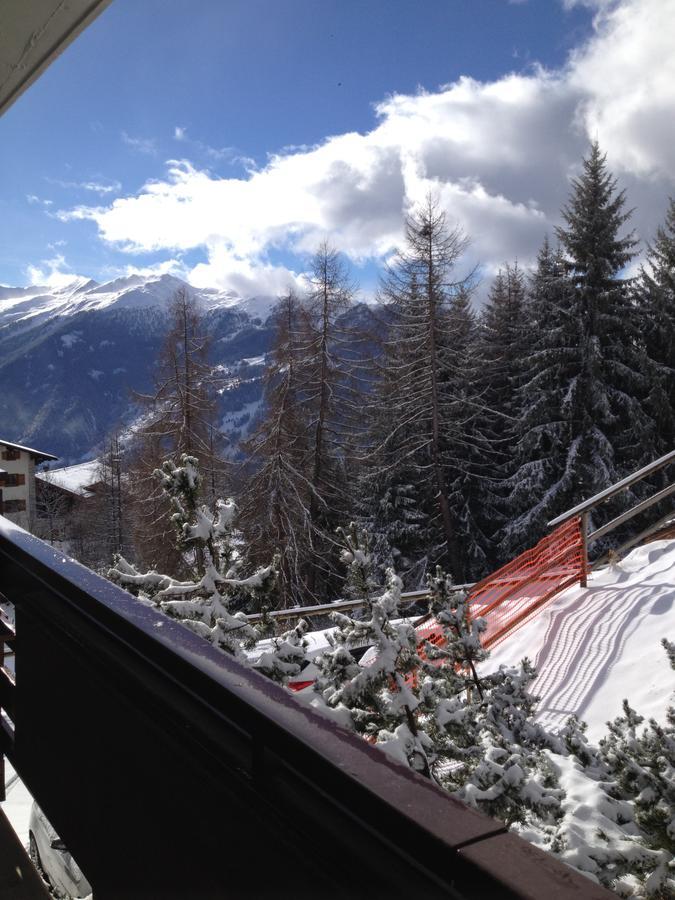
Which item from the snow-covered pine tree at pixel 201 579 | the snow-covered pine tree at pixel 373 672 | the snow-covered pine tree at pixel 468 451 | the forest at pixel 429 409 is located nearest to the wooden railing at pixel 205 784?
the snow-covered pine tree at pixel 373 672

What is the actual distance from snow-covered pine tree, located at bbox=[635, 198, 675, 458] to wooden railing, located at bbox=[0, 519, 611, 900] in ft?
67.7

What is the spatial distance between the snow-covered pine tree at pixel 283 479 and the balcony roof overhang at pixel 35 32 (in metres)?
15.7

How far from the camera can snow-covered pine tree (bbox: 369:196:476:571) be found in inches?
818

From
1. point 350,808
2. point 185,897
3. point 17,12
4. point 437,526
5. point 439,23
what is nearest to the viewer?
point 350,808

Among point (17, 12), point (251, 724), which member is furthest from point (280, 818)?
point (17, 12)

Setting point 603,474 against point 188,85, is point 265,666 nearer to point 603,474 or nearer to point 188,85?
point 188,85

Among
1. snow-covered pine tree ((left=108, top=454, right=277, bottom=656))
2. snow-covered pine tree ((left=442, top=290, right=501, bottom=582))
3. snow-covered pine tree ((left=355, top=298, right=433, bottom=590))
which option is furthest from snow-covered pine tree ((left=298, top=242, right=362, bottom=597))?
snow-covered pine tree ((left=108, top=454, right=277, bottom=656))

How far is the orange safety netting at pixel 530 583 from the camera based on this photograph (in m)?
7.25

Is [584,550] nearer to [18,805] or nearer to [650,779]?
[650,779]

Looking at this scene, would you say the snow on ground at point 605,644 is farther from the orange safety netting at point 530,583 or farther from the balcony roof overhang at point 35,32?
the balcony roof overhang at point 35,32

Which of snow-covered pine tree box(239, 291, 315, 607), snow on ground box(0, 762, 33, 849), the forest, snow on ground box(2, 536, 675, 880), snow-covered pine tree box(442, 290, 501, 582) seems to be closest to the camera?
snow on ground box(0, 762, 33, 849)

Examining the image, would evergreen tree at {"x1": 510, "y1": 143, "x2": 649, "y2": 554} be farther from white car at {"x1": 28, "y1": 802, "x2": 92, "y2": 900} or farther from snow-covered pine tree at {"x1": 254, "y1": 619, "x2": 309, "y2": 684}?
white car at {"x1": 28, "y1": 802, "x2": 92, "y2": 900}

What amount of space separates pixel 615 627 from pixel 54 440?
683 ft

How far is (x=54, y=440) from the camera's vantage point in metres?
193
